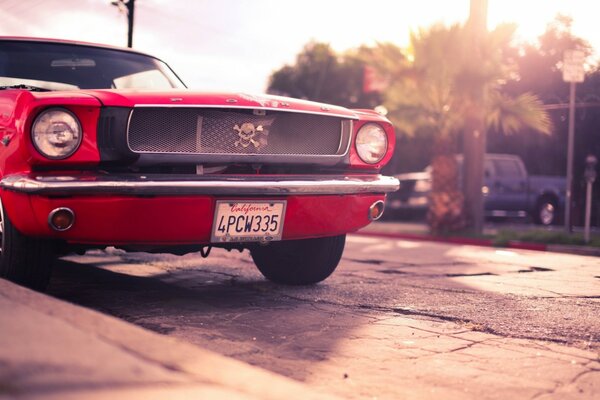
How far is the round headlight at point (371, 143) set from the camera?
4520 mm

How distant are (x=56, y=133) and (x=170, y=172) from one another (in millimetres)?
564

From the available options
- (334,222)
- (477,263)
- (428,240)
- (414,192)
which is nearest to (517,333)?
(334,222)

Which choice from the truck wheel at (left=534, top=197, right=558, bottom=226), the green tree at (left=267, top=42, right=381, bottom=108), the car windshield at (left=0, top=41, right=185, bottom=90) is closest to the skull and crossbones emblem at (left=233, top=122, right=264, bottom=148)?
the car windshield at (left=0, top=41, right=185, bottom=90)

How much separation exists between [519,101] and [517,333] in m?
→ 10.7

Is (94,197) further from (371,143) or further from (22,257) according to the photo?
(371,143)

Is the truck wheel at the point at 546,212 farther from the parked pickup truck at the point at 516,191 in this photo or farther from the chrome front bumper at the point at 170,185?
the chrome front bumper at the point at 170,185

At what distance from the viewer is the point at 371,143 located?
4.57 meters

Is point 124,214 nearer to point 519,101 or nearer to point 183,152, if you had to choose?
point 183,152

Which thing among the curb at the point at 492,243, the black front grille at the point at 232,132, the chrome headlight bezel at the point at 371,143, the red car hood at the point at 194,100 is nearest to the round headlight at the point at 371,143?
the chrome headlight bezel at the point at 371,143

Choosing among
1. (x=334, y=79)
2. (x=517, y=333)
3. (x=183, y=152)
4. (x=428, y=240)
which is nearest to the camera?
(x=517, y=333)

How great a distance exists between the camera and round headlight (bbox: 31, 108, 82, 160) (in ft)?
11.8

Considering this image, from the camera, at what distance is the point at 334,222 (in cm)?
427

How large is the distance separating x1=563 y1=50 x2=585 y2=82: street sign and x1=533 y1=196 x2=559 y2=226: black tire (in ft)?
20.6

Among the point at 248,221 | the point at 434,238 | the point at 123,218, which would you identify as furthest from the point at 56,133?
the point at 434,238
